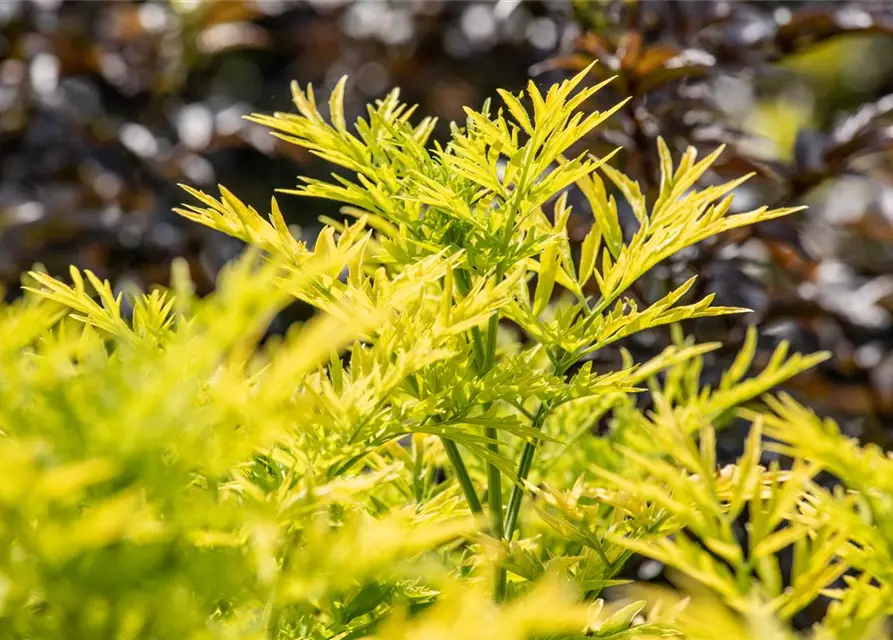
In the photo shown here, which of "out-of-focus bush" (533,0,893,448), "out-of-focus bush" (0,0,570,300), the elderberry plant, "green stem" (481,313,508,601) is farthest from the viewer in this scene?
"out-of-focus bush" (0,0,570,300)

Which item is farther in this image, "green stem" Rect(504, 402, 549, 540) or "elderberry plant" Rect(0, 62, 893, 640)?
"green stem" Rect(504, 402, 549, 540)

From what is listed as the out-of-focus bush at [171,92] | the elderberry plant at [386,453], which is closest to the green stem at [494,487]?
the elderberry plant at [386,453]

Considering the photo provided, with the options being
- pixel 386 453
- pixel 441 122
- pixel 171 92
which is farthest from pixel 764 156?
pixel 171 92

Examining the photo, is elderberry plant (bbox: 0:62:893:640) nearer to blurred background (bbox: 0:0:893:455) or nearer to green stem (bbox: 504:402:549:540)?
green stem (bbox: 504:402:549:540)

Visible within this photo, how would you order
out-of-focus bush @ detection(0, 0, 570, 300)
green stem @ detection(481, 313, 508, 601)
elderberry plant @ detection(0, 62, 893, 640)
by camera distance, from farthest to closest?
1. out-of-focus bush @ detection(0, 0, 570, 300)
2. green stem @ detection(481, 313, 508, 601)
3. elderberry plant @ detection(0, 62, 893, 640)

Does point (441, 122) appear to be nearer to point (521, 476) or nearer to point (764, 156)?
point (764, 156)

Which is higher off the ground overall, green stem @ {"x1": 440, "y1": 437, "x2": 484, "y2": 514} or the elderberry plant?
the elderberry plant

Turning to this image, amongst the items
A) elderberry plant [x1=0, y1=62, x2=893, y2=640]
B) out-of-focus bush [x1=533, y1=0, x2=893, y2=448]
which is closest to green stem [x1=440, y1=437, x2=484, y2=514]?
elderberry plant [x1=0, y1=62, x2=893, y2=640]

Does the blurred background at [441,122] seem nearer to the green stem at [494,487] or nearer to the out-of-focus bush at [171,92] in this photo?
the out-of-focus bush at [171,92]

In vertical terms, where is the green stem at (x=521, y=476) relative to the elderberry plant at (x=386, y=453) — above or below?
below
